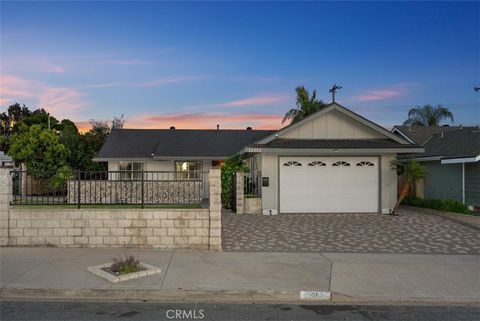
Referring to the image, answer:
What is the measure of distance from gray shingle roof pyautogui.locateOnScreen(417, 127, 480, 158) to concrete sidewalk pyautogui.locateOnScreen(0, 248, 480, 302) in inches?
365

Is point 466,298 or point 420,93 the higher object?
point 420,93

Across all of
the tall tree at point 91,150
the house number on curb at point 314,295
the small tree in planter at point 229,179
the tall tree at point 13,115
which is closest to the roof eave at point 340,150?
the small tree in planter at point 229,179

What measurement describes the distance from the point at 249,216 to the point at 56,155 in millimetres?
17498

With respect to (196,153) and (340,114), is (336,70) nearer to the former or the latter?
(340,114)

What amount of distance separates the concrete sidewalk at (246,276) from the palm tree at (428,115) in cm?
3109

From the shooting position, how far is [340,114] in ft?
56.7

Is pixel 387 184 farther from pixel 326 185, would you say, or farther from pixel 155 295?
pixel 155 295

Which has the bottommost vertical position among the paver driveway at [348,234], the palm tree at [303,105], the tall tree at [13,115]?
the paver driveway at [348,234]

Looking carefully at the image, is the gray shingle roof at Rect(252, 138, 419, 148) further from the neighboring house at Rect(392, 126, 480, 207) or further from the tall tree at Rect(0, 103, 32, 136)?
the tall tree at Rect(0, 103, 32, 136)

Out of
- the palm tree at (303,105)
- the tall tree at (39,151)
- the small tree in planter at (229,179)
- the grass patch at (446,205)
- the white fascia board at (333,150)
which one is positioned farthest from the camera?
the palm tree at (303,105)

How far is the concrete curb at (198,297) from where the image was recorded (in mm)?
6547

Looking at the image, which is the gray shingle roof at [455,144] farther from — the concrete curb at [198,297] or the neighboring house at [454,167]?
the concrete curb at [198,297]

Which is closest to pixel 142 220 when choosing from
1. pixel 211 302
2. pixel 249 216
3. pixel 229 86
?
pixel 211 302

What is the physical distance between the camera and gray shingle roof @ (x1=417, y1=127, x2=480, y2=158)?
1750cm
